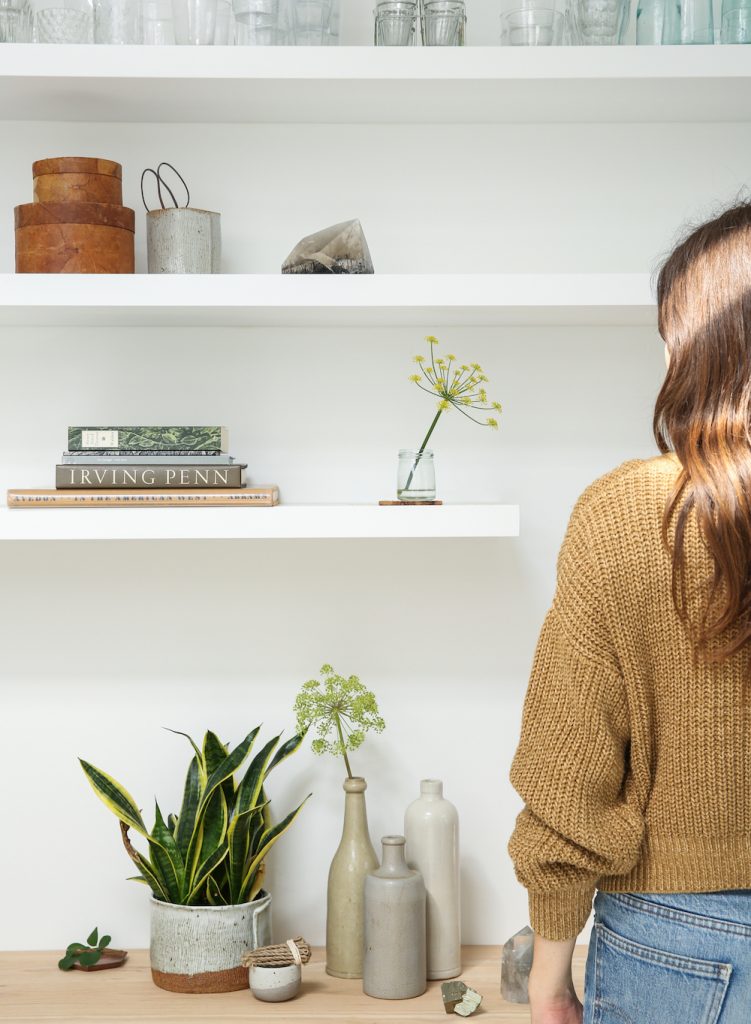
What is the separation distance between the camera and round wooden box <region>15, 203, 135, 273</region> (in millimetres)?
1557

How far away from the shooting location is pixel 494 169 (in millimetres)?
1772

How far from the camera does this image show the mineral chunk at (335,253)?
1.56 m

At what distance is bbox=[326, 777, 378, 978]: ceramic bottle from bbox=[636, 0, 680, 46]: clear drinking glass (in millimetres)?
1181

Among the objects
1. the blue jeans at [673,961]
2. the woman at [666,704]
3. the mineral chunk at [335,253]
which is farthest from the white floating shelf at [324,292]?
the blue jeans at [673,961]

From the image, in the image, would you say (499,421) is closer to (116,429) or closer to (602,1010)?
(116,429)

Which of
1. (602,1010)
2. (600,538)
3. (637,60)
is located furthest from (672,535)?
(637,60)

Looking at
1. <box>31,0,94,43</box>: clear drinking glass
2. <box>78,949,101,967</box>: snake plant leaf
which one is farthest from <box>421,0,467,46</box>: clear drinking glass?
<box>78,949,101,967</box>: snake plant leaf

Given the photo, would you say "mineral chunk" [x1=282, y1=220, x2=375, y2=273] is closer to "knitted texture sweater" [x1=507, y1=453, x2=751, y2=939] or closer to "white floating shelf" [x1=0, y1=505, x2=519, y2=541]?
"white floating shelf" [x1=0, y1=505, x2=519, y2=541]

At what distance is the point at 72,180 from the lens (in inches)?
61.5

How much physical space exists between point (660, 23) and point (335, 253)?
1.87 feet

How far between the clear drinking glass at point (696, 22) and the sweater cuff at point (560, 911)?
1200mm

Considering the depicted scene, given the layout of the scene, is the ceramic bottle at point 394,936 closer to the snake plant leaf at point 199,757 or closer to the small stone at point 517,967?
the small stone at point 517,967

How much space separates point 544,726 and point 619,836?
11 centimetres

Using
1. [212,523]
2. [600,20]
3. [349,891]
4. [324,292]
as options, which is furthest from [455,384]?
[349,891]
